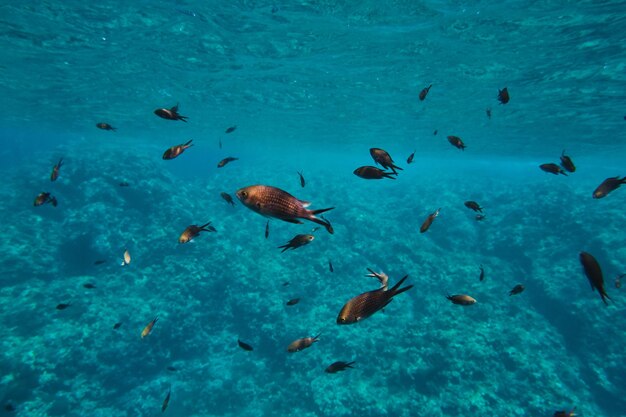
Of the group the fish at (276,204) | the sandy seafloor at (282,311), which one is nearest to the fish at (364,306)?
the fish at (276,204)

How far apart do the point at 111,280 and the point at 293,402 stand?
11478 millimetres

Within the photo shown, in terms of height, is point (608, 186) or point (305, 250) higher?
point (608, 186)

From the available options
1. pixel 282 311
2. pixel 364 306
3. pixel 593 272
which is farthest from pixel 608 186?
pixel 282 311

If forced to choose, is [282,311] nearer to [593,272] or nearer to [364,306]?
[364,306]

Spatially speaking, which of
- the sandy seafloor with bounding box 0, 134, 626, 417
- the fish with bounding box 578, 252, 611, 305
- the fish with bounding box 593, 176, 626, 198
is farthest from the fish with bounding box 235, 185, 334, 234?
the sandy seafloor with bounding box 0, 134, 626, 417

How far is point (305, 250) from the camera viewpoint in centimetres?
2027

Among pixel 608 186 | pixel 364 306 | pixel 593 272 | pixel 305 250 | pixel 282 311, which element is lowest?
pixel 282 311

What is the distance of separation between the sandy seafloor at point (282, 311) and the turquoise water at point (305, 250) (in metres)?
0.09

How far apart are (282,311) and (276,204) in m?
14.3

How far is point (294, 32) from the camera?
15.6 metres

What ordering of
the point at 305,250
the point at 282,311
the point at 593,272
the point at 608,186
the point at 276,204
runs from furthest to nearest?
1. the point at 305,250
2. the point at 282,311
3. the point at 608,186
4. the point at 593,272
5. the point at 276,204

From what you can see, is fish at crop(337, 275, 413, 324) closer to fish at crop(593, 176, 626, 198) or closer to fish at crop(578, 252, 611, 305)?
fish at crop(578, 252, 611, 305)

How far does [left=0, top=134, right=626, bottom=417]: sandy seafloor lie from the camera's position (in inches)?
464

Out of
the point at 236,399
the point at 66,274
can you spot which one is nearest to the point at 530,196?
the point at 236,399
